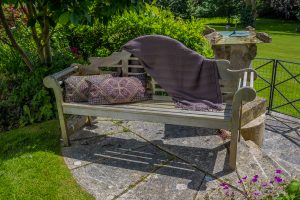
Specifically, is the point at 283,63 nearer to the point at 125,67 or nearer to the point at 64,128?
the point at 125,67

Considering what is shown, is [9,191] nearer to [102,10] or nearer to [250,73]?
[102,10]

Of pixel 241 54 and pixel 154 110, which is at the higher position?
pixel 241 54

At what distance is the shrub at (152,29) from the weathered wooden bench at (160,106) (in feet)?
3.58

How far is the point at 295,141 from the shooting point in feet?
18.2

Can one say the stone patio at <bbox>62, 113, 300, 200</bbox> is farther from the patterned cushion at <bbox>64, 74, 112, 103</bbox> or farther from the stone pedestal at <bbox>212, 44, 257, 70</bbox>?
the stone pedestal at <bbox>212, 44, 257, 70</bbox>

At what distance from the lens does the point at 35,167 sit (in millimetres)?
3623

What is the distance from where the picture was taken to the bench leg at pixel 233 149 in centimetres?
335

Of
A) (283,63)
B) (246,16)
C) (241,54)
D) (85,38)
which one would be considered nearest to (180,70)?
(241,54)

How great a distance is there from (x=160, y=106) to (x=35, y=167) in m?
1.54

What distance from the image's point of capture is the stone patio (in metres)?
3.22

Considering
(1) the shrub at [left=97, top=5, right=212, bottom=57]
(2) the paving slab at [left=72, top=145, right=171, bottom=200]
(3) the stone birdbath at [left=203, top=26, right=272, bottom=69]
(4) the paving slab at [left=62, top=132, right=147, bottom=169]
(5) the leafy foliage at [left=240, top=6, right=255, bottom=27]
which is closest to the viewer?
(2) the paving slab at [left=72, top=145, right=171, bottom=200]

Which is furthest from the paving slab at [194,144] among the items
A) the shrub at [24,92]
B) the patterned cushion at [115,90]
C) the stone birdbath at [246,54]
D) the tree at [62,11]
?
the tree at [62,11]

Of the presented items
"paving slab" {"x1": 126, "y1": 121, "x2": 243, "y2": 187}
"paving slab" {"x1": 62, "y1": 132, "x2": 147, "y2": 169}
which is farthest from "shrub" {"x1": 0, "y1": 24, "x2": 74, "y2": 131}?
"paving slab" {"x1": 126, "y1": 121, "x2": 243, "y2": 187}

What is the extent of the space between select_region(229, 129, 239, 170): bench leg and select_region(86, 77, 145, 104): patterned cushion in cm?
130
